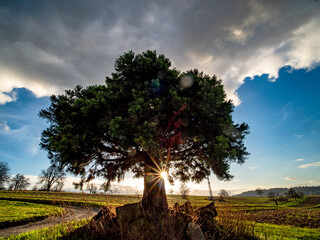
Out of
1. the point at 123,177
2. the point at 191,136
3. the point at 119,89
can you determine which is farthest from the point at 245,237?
the point at 119,89

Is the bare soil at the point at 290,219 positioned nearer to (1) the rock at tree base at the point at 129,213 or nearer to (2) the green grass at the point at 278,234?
(2) the green grass at the point at 278,234

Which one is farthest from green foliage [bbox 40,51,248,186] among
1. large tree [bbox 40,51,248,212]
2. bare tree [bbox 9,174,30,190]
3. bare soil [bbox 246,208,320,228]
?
bare tree [bbox 9,174,30,190]

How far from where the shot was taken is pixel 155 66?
10898 mm

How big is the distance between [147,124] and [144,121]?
1093 millimetres

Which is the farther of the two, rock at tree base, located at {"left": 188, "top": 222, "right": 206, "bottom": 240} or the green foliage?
the green foliage

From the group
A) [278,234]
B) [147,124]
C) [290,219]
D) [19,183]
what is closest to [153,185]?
[147,124]

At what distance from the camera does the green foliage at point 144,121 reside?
364 inches

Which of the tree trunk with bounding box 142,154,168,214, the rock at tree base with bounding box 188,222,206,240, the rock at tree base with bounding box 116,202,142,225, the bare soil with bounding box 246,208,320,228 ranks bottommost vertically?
the bare soil with bounding box 246,208,320,228

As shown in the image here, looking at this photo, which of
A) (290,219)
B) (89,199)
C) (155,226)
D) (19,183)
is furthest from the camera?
(19,183)

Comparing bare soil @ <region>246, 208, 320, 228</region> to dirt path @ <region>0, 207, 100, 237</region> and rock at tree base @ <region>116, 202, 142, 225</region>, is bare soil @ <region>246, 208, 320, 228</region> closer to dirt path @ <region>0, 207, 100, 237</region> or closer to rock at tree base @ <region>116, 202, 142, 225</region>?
rock at tree base @ <region>116, 202, 142, 225</region>

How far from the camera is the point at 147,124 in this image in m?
8.62

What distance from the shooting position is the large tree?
9.27m

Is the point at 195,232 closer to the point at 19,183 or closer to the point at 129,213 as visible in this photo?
the point at 129,213

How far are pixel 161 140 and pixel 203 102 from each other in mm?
3610
